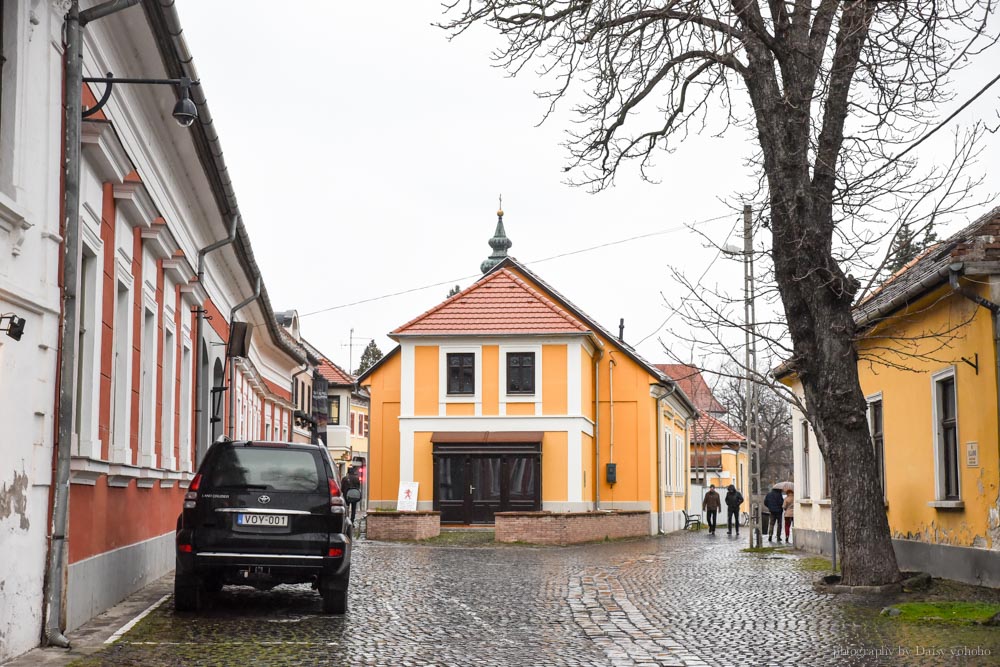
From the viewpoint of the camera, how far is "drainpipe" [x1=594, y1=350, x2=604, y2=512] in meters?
40.5

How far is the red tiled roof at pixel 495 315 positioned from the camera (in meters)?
37.3

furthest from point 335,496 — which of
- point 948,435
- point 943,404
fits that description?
point 943,404

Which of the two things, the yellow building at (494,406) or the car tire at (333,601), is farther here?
A: the yellow building at (494,406)

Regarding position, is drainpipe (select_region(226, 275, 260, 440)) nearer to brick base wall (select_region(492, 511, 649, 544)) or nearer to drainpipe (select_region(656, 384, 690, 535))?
brick base wall (select_region(492, 511, 649, 544))

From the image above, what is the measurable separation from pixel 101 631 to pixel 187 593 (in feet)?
4.71

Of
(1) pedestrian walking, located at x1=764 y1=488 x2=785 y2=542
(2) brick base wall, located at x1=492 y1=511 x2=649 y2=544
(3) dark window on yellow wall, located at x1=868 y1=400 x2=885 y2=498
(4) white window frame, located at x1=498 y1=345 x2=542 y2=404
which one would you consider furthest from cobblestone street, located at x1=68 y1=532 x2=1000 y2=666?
(4) white window frame, located at x1=498 y1=345 x2=542 y2=404

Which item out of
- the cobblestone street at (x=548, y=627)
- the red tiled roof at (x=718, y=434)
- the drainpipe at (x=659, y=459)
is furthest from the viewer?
the red tiled roof at (x=718, y=434)

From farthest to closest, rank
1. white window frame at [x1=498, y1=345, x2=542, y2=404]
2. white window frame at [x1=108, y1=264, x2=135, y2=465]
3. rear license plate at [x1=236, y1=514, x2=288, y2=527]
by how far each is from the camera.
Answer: white window frame at [x1=498, y1=345, x2=542, y2=404], white window frame at [x1=108, y1=264, x2=135, y2=465], rear license plate at [x1=236, y1=514, x2=288, y2=527]

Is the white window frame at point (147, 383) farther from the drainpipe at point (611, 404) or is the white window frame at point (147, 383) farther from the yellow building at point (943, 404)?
the drainpipe at point (611, 404)

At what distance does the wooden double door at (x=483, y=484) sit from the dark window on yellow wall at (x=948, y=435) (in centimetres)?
2091

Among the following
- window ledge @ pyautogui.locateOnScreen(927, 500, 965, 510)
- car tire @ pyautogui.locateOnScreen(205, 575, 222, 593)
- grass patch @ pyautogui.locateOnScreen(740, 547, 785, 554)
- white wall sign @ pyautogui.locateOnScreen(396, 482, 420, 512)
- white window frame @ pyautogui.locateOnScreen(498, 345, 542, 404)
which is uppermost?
white window frame @ pyautogui.locateOnScreen(498, 345, 542, 404)

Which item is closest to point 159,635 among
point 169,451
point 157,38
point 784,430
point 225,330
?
point 157,38

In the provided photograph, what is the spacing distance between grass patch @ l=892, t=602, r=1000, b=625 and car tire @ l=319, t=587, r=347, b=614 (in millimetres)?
5440

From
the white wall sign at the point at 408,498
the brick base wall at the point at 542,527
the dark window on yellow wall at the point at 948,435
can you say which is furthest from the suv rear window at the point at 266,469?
the white wall sign at the point at 408,498
